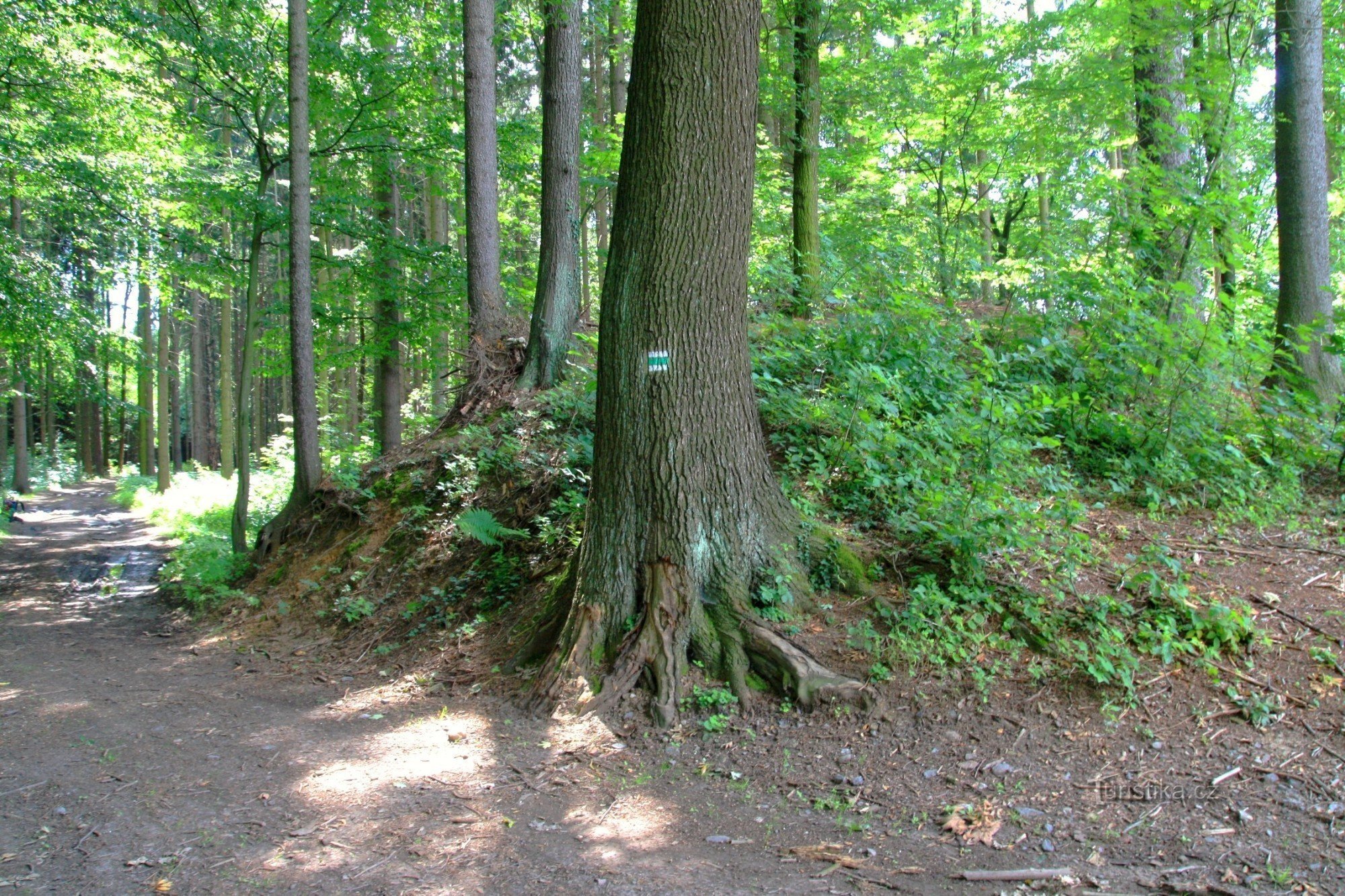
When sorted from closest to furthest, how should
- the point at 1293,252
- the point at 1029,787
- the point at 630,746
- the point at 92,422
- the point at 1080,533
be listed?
1. the point at 1029,787
2. the point at 630,746
3. the point at 1080,533
4. the point at 1293,252
5. the point at 92,422

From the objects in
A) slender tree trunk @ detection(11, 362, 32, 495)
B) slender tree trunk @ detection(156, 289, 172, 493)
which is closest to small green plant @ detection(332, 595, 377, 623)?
slender tree trunk @ detection(156, 289, 172, 493)

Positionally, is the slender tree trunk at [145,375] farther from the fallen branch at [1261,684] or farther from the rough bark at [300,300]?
the fallen branch at [1261,684]

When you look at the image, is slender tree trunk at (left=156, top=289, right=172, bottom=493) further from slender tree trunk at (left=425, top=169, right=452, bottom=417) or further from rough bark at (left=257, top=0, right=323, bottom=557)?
rough bark at (left=257, top=0, right=323, bottom=557)

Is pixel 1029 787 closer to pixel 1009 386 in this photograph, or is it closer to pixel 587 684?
pixel 587 684

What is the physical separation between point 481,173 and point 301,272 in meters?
2.72

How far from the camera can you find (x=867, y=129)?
1325cm

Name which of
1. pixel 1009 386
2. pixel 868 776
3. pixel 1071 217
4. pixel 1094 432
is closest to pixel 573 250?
pixel 1009 386

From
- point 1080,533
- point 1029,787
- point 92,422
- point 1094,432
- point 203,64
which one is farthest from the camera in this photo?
point 92,422

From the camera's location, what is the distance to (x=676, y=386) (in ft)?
17.3

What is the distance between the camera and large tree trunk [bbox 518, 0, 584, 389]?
9.90 m

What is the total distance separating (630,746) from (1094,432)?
4919 millimetres

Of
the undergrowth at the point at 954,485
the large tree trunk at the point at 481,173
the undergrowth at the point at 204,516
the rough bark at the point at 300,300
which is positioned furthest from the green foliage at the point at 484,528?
the rough bark at the point at 300,300

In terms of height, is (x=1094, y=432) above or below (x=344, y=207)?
below

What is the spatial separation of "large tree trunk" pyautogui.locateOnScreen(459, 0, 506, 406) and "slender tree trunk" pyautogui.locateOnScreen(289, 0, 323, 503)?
203cm
